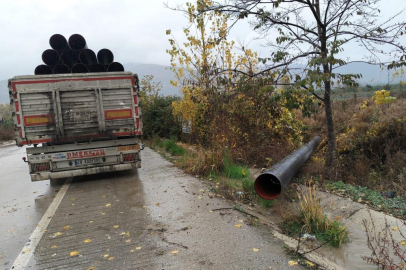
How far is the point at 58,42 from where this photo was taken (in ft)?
29.4

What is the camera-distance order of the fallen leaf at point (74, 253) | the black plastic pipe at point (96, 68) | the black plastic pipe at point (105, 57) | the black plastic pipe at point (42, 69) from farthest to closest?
the black plastic pipe at point (105, 57)
the black plastic pipe at point (96, 68)
the black plastic pipe at point (42, 69)
the fallen leaf at point (74, 253)

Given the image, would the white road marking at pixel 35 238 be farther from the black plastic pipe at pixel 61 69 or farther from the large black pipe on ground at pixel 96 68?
the large black pipe on ground at pixel 96 68

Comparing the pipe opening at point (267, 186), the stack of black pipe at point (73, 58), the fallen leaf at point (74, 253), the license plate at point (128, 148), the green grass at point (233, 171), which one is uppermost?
the stack of black pipe at point (73, 58)

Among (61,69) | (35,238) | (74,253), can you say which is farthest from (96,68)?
(74,253)

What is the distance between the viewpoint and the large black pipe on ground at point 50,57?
8.81 meters

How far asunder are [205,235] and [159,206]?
1.64 metres

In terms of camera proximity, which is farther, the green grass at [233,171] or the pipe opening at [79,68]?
the pipe opening at [79,68]

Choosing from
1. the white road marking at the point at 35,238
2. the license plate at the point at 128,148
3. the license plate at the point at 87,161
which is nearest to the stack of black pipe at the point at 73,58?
the license plate at the point at 128,148

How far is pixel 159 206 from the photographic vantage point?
222 inches

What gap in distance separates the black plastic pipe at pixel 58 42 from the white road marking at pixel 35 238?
469cm

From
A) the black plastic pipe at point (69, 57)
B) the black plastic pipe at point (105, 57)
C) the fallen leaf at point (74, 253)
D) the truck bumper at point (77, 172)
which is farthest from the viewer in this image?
the black plastic pipe at point (105, 57)

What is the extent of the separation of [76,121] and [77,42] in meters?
3.23

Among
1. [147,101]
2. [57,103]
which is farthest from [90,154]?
[147,101]

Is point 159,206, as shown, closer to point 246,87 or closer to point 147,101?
point 246,87
